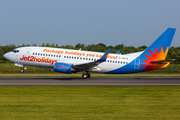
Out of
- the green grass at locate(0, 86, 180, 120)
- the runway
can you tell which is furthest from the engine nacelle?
the green grass at locate(0, 86, 180, 120)

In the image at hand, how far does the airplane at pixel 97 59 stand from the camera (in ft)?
109

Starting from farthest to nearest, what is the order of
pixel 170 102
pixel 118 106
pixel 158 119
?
pixel 170 102
pixel 118 106
pixel 158 119

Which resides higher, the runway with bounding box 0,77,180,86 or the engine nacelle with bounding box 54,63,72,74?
the engine nacelle with bounding box 54,63,72,74

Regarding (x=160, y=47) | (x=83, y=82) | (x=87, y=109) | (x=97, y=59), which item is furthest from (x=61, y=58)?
(x=87, y=109)

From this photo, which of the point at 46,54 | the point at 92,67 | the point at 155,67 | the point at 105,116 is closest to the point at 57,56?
the point at 46,54

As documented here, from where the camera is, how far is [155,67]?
3403cm

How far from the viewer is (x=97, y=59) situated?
112 ft

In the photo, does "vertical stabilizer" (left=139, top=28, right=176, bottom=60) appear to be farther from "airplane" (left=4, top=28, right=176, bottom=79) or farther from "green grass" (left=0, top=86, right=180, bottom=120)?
"green grass" (left=0, top=86, right=180, bottom=120)

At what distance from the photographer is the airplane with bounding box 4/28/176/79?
33.2 meters

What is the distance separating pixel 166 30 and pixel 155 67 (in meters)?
5.72

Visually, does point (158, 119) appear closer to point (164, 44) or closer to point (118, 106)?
point (118, 106)

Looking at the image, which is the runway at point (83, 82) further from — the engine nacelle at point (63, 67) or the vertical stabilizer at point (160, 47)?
the vertical stabilizer at point (160, 47)

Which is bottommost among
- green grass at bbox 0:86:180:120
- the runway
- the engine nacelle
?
the runway

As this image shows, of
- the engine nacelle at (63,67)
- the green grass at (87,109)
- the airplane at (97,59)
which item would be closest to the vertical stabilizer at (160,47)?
the airplane at (97,59)
